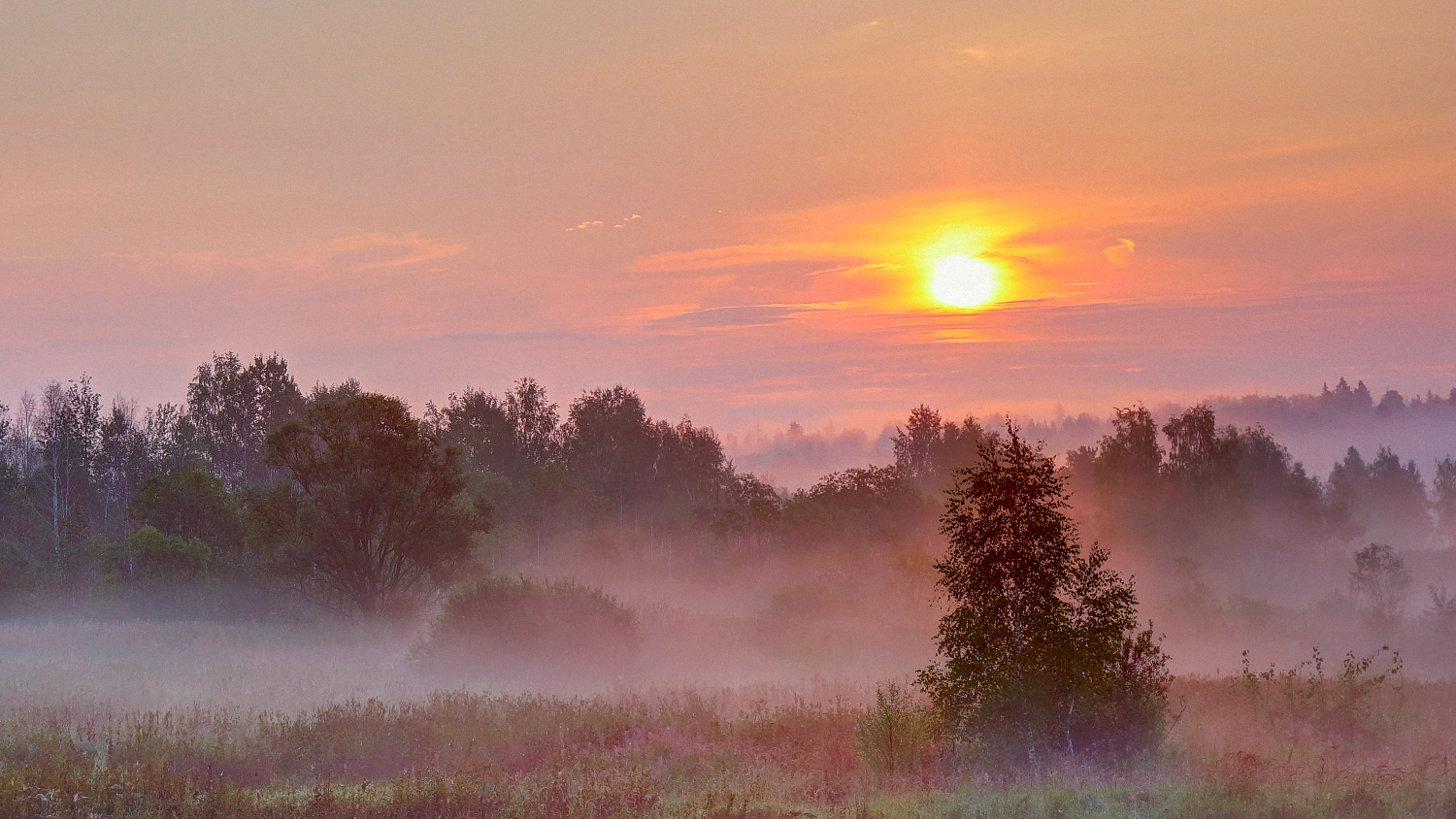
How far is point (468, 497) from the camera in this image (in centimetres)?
4591

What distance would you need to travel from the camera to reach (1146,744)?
20219 millimetres

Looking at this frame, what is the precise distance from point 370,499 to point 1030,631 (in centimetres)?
2846

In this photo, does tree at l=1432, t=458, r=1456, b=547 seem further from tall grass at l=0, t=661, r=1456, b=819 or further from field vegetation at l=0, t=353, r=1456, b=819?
tall grass at l=0, t=661, r=1456, b=819

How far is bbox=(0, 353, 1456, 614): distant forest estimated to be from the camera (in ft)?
138

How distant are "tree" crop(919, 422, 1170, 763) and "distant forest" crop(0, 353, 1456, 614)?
33.1 feet

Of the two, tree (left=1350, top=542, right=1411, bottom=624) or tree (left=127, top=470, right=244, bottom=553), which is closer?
tree (left=127, top=470, right=244, bottom=553)

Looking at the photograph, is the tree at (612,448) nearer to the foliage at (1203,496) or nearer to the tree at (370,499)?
the foliage at (1203,496)

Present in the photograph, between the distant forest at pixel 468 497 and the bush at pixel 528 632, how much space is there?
5888mm

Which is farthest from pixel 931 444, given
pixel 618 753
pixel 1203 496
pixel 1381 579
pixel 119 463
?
pixel 618 753

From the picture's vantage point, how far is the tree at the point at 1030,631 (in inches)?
760

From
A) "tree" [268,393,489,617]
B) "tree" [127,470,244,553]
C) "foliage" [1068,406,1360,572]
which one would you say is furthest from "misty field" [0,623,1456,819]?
"foliage" [1068,406,1360,572]

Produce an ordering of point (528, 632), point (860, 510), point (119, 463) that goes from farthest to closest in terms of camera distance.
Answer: point (119, 463) → point (860, 510) → point (528, 632)

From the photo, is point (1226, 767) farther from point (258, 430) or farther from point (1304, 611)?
point (258, 430)

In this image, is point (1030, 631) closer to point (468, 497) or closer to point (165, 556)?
point (468, 497)
